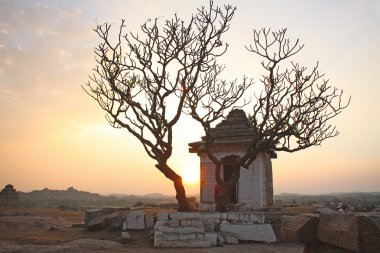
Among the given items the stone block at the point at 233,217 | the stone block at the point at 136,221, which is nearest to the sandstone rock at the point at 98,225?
the stone block at the point at 136,221

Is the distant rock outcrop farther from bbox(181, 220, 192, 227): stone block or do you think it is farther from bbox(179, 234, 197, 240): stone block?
bbox(179, 234, 197, 240): stone block

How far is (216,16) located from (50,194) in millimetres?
123020

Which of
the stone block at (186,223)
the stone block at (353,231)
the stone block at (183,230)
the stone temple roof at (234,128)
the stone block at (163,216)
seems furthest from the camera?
the stone temple roof at (234,128)

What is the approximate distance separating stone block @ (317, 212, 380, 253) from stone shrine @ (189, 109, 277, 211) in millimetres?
15252

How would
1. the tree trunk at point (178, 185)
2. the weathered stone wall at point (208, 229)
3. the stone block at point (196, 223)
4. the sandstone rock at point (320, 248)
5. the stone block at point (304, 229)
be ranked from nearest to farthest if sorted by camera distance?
1. the sandstone rock at point (320, 248)
2. the stone block at point (304, 229)
3. the weathered stone wall at point (208, 229)
4. the stone block at point (196, 223)
5. the tree trunk at point (178, 185)

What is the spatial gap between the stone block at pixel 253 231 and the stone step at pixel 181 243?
194 centimetres

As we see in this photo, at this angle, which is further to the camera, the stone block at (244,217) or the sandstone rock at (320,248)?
the stone block at (244,217)

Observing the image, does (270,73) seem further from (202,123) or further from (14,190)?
(14,190)

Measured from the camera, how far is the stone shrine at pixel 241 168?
65.9ft

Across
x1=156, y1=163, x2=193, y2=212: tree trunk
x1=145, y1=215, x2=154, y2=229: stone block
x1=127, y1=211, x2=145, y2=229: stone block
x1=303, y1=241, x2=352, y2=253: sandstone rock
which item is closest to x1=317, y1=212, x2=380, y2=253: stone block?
x1=303, y1=241, x2=352, y2=253: sandstone rock

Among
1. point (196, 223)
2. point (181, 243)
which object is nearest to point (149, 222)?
point (196, 223)

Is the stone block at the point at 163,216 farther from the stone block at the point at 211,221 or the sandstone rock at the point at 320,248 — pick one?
the sandstone rock at the point at 320,248

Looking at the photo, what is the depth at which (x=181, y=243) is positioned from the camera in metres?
12.5

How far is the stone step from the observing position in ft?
40.4
